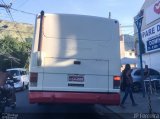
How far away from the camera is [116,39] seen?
10.6 meters

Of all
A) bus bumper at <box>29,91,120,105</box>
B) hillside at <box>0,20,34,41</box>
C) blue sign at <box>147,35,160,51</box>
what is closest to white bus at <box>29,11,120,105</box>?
bus bumper at <box>29,91,120,105</box>

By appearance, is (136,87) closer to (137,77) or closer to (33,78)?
(137,77)

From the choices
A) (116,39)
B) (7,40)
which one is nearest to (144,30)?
(116,39)

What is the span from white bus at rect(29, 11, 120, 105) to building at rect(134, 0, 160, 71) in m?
14.3

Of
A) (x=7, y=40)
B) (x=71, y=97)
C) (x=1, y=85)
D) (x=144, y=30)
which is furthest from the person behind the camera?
(x=7, y=40)

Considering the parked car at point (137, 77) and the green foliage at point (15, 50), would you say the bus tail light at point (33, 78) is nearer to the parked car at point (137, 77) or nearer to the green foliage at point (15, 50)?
the parked car at point (137, 77)

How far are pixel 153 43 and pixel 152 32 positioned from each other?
0.82 m

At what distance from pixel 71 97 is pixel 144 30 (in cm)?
1819

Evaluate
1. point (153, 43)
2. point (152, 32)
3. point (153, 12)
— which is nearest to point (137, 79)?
point (153, 43)

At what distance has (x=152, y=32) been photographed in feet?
83.5

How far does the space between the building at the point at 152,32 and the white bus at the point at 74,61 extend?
1435 cm

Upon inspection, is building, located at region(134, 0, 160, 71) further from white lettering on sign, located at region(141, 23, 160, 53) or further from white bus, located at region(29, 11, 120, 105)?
white bus, located at region(29, 11, 120, 105)

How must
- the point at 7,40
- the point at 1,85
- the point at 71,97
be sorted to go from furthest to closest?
the point at 7,40
the point at 1,85
the point at 71,97

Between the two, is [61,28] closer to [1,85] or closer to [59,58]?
[59,58]
